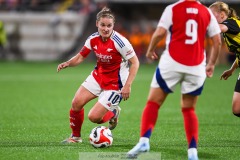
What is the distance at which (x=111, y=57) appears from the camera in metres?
7.33

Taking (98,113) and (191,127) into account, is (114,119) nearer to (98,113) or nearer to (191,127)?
(98,113)

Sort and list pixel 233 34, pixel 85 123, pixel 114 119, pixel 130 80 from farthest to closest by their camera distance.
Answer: pixel 85 123
pixel 114 119
pixel 233 34
pixel 130 80

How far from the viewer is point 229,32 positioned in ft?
23.6

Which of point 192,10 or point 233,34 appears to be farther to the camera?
point 233,34

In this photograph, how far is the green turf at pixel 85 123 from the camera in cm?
672

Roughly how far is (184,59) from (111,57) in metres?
1.76

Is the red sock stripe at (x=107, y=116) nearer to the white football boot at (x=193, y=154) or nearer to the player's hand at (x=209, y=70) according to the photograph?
the white football boot at (x=193, y=154)

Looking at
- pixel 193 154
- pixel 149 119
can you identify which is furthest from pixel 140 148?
pixel 193 154

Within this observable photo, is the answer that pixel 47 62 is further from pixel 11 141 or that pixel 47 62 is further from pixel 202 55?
pixel 202 55

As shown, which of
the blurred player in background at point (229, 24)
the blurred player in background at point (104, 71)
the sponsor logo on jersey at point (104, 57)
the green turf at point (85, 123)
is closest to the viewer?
the green turf at point (85, 123)

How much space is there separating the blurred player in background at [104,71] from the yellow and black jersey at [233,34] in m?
1.23

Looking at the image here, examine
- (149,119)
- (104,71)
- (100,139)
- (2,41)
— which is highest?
(104,71)

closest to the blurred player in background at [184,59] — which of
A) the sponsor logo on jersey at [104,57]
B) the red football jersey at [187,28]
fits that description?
the red football jersey at [187,28]

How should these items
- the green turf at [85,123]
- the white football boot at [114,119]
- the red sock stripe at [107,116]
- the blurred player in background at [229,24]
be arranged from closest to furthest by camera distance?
1. the green turf at [85,123]
2. the blurred player in background at [229,24]
3. the red sock stripe at [107,116]
4. the white football boot at [114,119]
